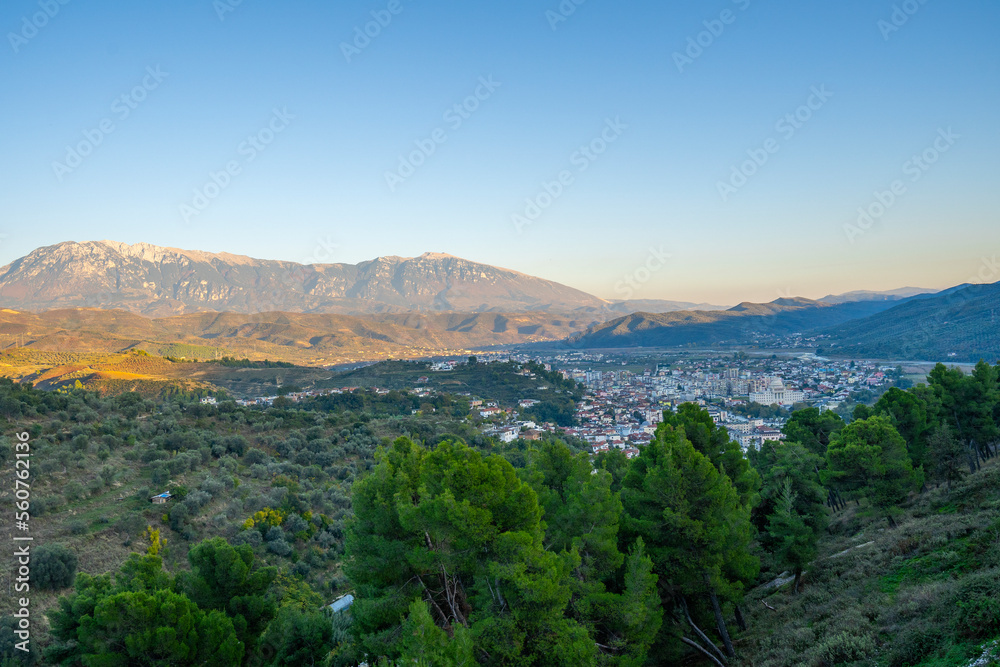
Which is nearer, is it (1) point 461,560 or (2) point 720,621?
(1) point 461,560

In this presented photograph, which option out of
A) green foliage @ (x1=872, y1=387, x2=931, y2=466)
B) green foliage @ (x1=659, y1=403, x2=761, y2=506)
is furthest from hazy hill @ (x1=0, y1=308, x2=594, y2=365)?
green foliage @ (x1=872, y1=387, x2=931, y2=466)

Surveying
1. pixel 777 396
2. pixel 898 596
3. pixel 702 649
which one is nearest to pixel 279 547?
pixel 702 649

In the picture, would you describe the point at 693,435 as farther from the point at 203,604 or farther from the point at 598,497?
the point at 203,604

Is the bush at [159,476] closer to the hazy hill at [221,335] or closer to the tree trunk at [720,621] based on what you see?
the tree trunk at [720,621]

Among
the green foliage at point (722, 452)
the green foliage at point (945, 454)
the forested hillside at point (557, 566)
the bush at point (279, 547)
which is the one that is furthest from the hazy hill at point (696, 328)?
the bush at point (279, 547)

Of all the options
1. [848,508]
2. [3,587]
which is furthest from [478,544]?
[848,508]

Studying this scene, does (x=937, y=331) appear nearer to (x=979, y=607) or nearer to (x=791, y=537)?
(x=791, y=537)
